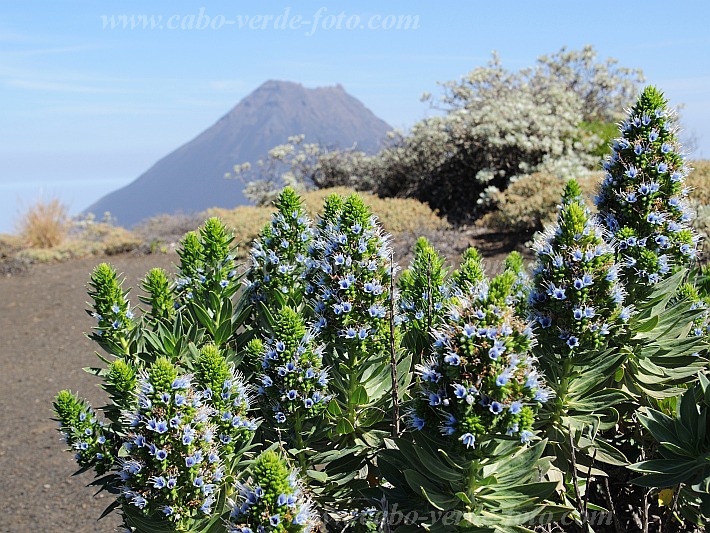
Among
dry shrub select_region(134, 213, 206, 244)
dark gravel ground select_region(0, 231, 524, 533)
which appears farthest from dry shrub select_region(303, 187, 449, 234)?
dry shrub select_region(134, 213, 206, 244)

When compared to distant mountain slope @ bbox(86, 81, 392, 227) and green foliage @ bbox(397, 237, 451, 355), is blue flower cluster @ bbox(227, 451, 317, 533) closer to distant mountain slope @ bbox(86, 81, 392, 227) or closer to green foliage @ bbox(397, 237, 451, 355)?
green foliage @ bbox(397, 237, 451, 355)

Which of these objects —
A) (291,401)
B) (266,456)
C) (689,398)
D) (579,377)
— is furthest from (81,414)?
(689,398)

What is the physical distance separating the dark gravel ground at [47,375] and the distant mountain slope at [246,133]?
3106 centimetres

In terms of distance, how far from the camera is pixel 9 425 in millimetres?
7012

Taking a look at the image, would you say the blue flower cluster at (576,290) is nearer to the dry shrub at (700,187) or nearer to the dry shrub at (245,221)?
the dry shrub at (700,187)

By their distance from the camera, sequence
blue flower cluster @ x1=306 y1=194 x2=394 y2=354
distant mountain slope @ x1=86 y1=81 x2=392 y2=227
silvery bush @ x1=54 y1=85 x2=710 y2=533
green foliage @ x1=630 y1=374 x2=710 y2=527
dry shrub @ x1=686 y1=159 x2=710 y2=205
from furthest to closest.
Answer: distant mountain slope @ x1=86 y1=81 x2=392 y2=227 → dry shrub @ x1=686 y1=159 x2=710 y2=205 → blue flower cluster @ x1=306 y1=194 x2=394 y2=354 → green foliage @ x1=630 y1=374 x2=710 y2=527 → silvery bush @ x1=54 y1=85 x2=710 y2=533

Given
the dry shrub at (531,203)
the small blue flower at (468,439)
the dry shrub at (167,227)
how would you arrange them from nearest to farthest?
the small blue flower at (468,439) → the dry shrub at (531,203) → the dry shrub at (167,227)

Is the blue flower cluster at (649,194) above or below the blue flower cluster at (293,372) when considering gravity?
above

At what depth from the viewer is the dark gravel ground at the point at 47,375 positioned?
536 centimetres

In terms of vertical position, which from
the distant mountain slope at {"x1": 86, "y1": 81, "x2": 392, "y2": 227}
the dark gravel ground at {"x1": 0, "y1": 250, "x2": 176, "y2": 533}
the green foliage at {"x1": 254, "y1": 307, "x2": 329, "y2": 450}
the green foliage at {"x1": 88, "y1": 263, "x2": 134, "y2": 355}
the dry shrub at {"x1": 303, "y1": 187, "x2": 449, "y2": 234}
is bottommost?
the dark gravel ground at {"x1": 0, "y1": 250, "x2": 176, "y2": 533}

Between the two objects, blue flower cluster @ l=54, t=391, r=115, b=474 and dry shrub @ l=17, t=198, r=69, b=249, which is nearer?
blue flower cluster @ l=54, t=391, r=115, b=474

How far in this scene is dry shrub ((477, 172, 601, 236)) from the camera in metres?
10.7

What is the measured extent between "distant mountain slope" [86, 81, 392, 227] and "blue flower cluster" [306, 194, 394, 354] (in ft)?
139

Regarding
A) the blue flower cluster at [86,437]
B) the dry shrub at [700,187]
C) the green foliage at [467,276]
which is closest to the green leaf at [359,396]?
the green foliage at [467,276]
